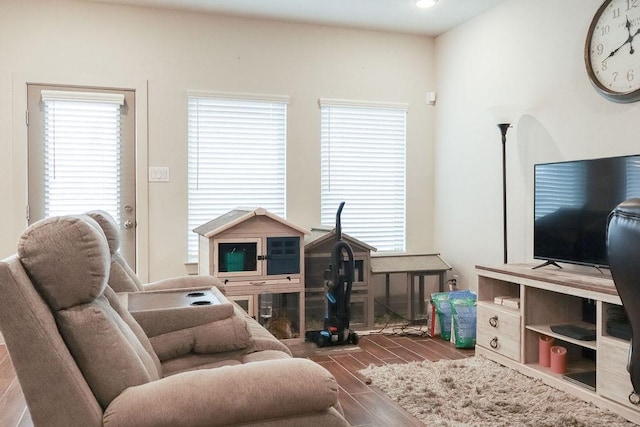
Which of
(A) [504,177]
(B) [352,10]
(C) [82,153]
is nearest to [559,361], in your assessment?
(A) [504,177]

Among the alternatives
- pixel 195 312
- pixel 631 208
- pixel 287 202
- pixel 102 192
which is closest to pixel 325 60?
pixel 287 202

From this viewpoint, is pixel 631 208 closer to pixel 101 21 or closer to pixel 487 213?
pixel 487 213

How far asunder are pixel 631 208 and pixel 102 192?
3967 millimetres

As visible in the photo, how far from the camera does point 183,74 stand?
4.50 metres

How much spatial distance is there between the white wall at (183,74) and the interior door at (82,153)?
92 mm

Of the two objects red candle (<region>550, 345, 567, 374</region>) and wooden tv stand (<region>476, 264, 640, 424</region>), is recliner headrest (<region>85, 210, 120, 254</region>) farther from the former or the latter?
red candle (<region>550, 345, 567, 374</region>)

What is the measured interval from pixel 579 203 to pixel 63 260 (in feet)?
9.67

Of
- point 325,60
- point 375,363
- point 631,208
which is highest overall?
point 325,60

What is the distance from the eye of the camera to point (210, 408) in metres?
1.38

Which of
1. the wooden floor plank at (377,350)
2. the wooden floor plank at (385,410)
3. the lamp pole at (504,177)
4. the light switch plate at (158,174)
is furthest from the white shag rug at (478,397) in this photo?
the light switch plate at (158,174)

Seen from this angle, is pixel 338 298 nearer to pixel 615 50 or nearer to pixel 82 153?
pixel 82 153

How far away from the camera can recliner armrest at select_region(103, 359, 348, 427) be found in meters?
1.35

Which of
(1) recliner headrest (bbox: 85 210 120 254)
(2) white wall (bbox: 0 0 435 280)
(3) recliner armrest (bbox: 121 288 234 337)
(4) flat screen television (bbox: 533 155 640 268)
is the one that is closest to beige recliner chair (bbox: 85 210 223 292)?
(1) recliner headrest (bbox: 85 210 120 254)

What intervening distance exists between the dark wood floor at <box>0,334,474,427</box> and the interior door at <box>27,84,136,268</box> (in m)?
1.21
